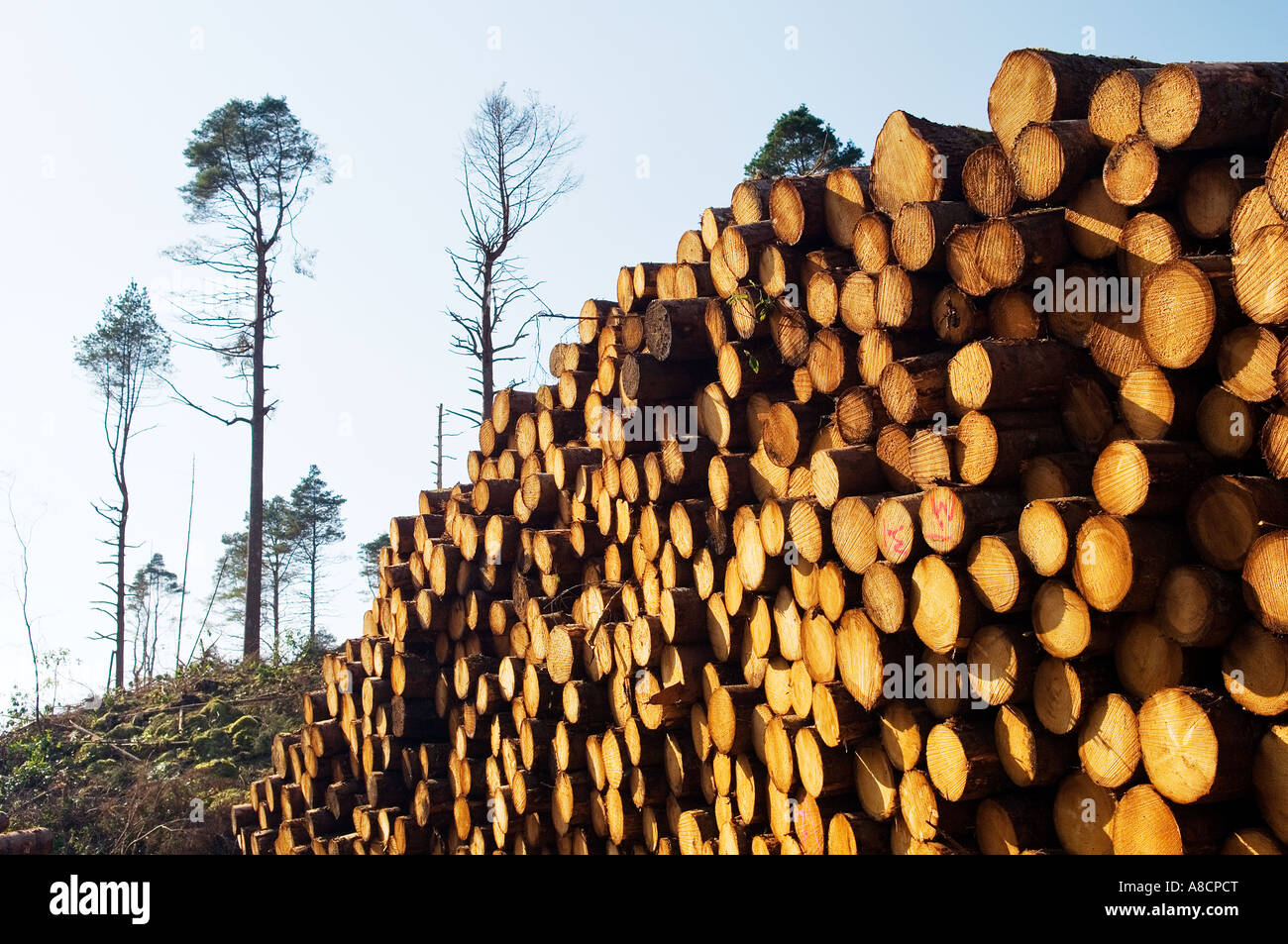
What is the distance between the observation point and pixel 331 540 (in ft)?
116

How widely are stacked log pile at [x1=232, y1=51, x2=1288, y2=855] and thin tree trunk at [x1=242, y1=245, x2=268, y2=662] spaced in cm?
1209

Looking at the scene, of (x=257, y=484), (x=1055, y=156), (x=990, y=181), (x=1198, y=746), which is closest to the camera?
(x=1198, y=746)

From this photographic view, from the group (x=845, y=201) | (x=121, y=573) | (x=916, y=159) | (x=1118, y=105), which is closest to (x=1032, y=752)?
(x=1118, y=105)

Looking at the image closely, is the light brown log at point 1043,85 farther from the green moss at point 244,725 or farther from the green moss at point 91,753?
the green moss at point 91,753

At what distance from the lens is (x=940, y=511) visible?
4.09 m

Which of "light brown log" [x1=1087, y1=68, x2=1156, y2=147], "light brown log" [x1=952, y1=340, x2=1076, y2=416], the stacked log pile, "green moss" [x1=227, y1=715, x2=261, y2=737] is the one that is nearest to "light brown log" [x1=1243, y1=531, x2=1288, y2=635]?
the stacked log pile

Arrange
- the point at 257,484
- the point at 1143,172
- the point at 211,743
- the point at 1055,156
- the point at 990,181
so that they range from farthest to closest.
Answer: the point at 257,484 → the point at 211,743 → the point at 990,181 → the point at 1055,156 → the point at 1143,172

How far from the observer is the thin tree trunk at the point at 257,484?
59.8 feet

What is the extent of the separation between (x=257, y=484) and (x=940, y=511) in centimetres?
1713

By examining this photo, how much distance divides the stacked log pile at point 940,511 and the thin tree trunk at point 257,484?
12.1m

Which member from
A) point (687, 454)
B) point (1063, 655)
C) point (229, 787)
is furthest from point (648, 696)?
point (229, 787)

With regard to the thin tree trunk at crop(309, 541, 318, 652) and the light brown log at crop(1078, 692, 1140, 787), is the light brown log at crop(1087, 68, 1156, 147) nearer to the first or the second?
the light brown log at crop(1078, 692, 1140, 787)

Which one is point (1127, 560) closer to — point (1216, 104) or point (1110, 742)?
point (1110, 742)

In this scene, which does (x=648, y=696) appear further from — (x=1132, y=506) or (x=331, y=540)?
(x=331, y=540)
